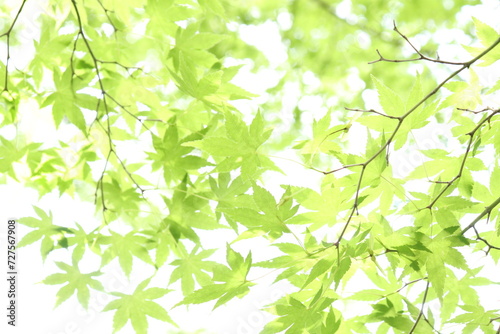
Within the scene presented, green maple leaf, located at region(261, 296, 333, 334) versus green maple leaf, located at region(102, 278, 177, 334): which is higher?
green maple leaf, located at region(261, 296, 333, 334)

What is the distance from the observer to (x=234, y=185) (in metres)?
1.01

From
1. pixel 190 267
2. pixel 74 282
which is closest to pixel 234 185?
pixel 190 267

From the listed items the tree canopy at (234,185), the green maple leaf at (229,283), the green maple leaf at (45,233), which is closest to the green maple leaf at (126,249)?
the tree canopy at (234,185)

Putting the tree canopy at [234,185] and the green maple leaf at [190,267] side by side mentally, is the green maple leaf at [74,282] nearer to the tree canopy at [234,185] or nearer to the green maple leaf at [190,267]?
the tree canopy at [234,185]

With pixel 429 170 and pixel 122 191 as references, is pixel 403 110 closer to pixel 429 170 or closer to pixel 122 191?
pixel 429 170

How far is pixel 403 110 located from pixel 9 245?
137 cm

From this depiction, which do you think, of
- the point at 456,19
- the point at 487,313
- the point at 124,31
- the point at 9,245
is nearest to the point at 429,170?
the point at 487,313

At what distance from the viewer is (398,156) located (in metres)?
2.68

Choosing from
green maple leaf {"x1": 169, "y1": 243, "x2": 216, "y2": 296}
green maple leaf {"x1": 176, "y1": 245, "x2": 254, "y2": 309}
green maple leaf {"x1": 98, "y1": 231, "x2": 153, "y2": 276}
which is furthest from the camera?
green maple leaf {"x1": 98, "y1": 231, "x2": 153, "y2": 276}

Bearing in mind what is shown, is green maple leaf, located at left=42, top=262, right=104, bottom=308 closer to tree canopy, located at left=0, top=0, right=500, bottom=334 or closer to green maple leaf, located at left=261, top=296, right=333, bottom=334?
tree canopy, located at left=0, top=0, right=500, bottom=334

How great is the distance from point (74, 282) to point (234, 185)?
49 centimetres

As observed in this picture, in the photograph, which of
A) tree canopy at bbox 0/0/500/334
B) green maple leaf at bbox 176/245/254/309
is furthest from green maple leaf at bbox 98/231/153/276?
green maple leaf at bbox 176/245/254/309

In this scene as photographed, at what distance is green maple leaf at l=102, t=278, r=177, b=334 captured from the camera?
108 cm

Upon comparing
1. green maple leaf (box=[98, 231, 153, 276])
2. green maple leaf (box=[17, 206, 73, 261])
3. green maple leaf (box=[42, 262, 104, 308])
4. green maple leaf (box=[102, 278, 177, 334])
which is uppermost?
green maple leaf (box=[17, 206, 73, 261])
